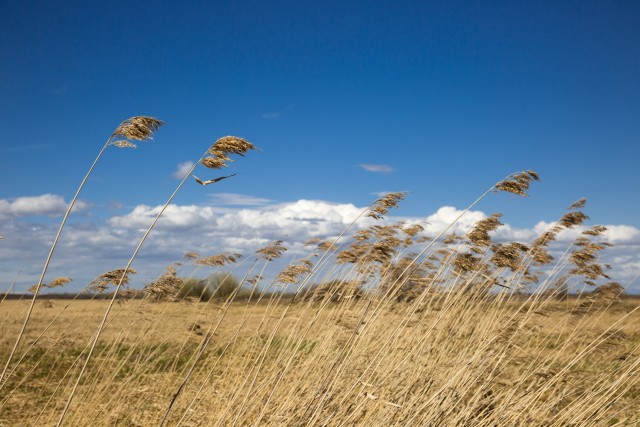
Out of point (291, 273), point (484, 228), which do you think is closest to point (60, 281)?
point (291, 273)

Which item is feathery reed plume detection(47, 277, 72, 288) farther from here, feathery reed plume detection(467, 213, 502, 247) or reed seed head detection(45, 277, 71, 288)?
feathery reed plume detection(467, 213, 502, 247)

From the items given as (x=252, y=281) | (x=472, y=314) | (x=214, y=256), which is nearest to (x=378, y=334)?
(x=472, y=314)

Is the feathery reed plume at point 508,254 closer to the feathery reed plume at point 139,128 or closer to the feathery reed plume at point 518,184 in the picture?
the feathery reed plume at point 518,184

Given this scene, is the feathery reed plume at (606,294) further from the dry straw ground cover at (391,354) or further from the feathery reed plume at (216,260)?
the feathery reed plume at (216,260)

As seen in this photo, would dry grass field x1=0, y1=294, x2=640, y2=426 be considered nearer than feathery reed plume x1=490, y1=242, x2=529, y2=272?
Yes

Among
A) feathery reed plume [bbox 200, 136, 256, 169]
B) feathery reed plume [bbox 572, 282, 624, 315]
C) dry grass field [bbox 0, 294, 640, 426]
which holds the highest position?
feathery reed plume [bbox 200, 136, 256, 169]

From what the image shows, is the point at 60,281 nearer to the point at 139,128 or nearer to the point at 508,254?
the point at 139,128

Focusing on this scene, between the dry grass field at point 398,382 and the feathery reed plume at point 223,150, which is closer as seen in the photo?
the feathery reed plume at point 223,150

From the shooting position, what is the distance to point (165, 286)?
4508 millimetres

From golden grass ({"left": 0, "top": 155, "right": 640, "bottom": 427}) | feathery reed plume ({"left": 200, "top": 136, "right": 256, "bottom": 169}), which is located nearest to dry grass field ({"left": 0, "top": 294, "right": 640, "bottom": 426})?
golden grass ({"left": 0, "top": 155, "right": 640, "bottom": 427})

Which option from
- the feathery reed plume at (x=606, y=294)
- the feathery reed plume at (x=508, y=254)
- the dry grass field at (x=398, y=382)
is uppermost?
the feathery reed plume at (x=508, y=254)

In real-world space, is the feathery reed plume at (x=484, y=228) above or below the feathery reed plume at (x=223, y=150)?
below

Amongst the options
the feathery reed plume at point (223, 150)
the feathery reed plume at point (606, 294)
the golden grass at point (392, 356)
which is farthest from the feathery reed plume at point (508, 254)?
the feathery reed plume at point (223, 150)

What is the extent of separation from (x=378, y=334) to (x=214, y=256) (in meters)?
2.00
